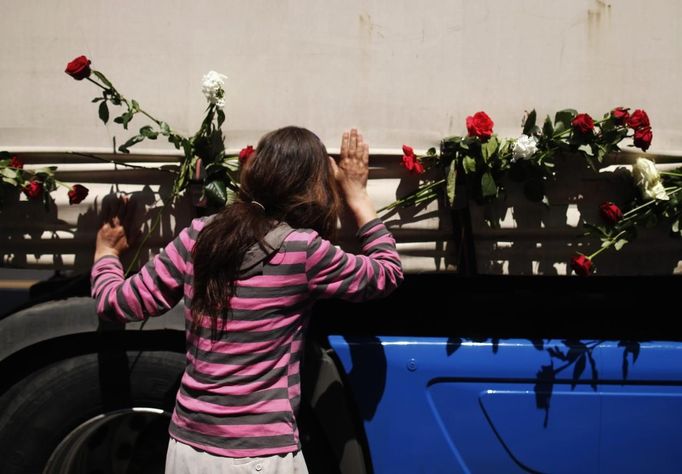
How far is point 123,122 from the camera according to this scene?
2002 mm

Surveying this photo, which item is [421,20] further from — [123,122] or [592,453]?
[592,453]

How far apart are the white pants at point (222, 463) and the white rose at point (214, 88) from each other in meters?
0.99

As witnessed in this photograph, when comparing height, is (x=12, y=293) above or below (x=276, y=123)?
below

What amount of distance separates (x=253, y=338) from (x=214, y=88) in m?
0.78

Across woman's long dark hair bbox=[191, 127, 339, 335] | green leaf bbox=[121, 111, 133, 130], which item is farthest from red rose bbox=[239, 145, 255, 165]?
green leaf bbox=[121, 111, 133, 130]

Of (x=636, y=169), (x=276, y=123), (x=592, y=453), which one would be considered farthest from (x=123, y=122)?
(x=592, y=453)

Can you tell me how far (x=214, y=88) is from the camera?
1962 mm

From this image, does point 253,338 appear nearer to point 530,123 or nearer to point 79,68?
point 79,68

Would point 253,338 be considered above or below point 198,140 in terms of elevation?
below

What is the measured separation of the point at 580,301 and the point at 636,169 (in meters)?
0.51

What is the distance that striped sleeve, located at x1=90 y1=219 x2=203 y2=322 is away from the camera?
177 centimetres

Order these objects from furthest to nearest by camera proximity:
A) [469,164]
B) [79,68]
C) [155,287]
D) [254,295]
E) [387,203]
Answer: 1. [387,203]
2. [469,164]
3. [79,68]
4. [155,287]
5. [254,295]

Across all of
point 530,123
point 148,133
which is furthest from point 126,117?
point 530,123

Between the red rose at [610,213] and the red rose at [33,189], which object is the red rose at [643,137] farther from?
the red rose at [33,189]
